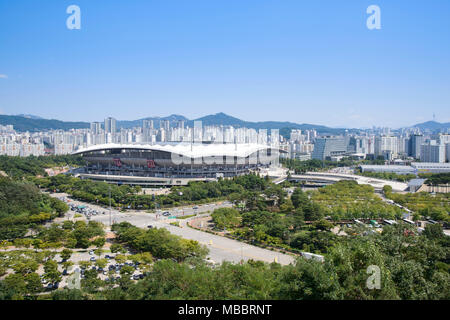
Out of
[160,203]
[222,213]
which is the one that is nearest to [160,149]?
[160,203]

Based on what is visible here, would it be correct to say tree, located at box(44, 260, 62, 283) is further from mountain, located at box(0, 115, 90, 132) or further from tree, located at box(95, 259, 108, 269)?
mountain, located at box(0, 115, 90, 132)

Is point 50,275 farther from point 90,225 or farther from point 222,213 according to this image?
point 222,213

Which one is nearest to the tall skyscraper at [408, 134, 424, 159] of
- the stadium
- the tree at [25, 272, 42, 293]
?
the stadium

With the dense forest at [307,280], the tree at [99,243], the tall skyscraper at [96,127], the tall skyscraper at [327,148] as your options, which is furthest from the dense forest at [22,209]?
the tall skyscraper at [96,127]

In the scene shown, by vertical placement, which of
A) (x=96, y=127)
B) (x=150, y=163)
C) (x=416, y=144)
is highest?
(x=96, y=127)

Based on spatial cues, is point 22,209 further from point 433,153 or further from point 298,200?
point 433,153

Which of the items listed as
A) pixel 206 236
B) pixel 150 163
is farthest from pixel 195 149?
pixel 206 236
